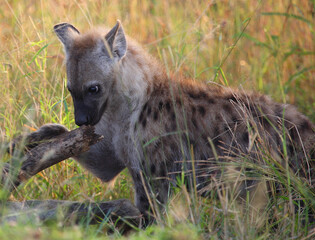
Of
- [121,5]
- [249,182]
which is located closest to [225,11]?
[121,5]

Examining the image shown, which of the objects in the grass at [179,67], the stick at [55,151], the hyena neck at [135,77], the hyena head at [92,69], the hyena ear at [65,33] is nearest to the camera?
the grass at [179,67]

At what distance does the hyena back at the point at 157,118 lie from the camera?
351 centimetres

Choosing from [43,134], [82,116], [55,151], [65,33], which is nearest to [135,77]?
[82,116]

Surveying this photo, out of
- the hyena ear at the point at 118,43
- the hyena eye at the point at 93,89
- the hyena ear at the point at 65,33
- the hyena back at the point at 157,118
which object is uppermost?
the hyena ear at the point at 65,33

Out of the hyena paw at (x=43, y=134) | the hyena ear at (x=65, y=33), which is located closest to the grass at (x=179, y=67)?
the hyena paw at (x=43, y=134)

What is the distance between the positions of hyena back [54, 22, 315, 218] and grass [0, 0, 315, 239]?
21 cm

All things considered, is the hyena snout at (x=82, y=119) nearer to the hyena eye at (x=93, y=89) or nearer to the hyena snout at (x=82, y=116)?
the hyena snout at (x=82, y=116)

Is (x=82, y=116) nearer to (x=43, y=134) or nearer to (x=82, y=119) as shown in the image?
(x=82, y=119)

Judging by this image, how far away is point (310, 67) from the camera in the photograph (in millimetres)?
5027

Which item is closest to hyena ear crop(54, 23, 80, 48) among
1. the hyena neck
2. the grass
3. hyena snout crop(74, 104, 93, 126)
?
the grass

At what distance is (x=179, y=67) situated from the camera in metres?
3.68

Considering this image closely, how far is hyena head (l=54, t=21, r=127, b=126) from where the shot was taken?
350 cm

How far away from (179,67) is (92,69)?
627 millimetres

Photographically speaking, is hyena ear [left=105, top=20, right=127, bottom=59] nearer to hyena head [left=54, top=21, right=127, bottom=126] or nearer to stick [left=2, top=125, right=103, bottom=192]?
hyena head [left=54, top=21, right=127, bottom=126]
